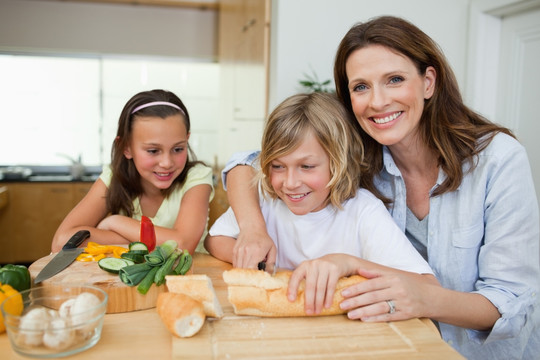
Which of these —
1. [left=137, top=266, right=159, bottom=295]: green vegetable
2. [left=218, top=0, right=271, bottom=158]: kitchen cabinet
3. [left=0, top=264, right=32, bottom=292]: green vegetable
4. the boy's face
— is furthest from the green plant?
[left=0, top=264, right=32, bottom=292]: green vegetable

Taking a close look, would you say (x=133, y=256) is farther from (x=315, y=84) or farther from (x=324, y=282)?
(x=315, y=84)

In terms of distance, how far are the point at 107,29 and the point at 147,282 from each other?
5384mm

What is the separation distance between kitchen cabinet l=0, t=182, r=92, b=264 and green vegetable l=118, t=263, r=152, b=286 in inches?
181

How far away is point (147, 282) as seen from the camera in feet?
3.53

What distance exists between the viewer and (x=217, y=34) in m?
6.04

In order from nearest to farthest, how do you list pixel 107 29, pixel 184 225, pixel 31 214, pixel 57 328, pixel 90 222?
1. pixel 57 328
2. pixel 184 225
3. pixel 90 222
4. pixel 31 214
5. pixel 107 29

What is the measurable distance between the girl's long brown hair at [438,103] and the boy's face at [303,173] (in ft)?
1.00

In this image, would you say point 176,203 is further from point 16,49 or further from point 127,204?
point 16,49

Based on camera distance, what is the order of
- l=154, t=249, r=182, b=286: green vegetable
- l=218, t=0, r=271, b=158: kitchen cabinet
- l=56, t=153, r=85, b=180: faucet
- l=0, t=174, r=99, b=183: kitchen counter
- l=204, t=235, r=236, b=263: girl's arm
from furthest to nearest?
l=56, t=153, r=85, b=180: faucet < l=0, t=174, r=99, b=183: kitchen counter < l=218, t=0, r=271, b=158: kitchen cabinet < l=204, t=235, r=236, b=263: girl's arm < l=154, t=249, r=182, b=286: green vegetable

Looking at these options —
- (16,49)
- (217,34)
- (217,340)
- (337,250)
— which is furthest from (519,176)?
(16,49)

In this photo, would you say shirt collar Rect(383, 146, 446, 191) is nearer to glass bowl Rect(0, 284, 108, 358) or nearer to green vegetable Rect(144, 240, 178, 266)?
green vegetable Rect(144, 240, 178, 266)

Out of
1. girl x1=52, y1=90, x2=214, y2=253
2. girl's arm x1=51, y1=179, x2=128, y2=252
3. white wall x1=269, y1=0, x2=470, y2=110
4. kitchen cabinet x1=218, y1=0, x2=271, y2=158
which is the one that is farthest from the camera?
kitchen cabinet x1=218, y1=0, x2=271, y2=158

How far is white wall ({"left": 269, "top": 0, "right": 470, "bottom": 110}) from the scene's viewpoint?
335 centimetres

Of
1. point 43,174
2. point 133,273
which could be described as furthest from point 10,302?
point 43,174
